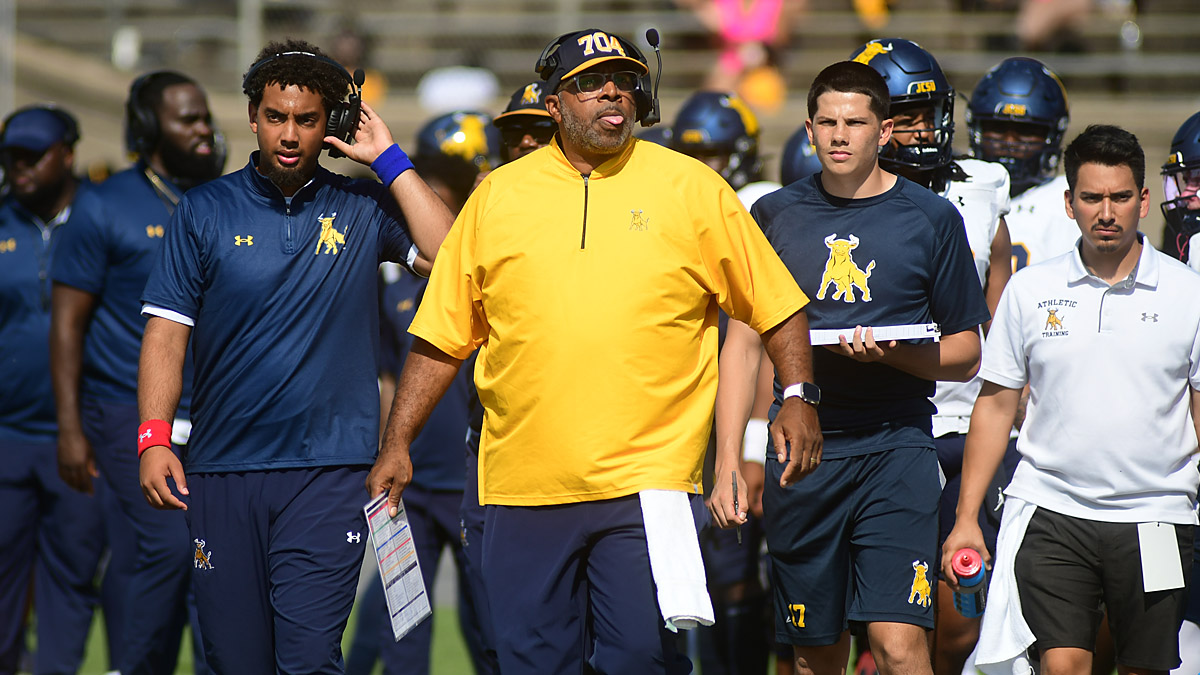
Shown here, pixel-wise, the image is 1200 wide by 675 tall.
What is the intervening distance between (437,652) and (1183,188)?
4.96 m

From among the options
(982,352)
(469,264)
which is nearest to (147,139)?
(469,264)

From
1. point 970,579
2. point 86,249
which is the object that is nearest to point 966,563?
point 970,579

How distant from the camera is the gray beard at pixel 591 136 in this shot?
470 cm

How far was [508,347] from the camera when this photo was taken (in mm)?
4699

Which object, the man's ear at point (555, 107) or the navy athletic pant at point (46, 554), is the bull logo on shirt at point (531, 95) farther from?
the navy athletic pant at point (46, 554)

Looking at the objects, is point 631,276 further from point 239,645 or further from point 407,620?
point 239,645

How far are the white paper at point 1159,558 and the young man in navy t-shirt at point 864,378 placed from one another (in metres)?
0.71

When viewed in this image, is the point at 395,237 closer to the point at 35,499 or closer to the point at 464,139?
the point at 464,139

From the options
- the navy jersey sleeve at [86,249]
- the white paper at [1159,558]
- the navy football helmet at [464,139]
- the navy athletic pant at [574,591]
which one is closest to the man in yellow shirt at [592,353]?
the navy athletic pant at [574,591]

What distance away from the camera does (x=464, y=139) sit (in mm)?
8023

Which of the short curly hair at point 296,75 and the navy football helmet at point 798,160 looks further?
the navy football helmet at point 798,160

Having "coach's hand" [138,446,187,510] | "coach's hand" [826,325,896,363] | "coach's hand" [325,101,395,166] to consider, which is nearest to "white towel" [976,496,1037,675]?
"coach's hand" [826,325,896,363]

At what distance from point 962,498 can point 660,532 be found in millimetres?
1377

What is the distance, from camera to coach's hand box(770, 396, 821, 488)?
455cm
